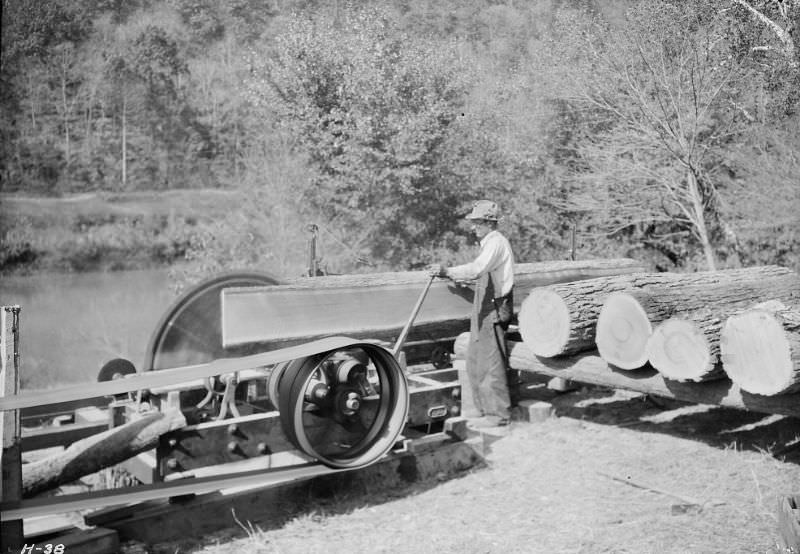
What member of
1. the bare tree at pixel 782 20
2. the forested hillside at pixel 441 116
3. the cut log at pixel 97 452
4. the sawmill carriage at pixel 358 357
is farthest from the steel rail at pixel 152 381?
the forested hillside at pixel 441 116

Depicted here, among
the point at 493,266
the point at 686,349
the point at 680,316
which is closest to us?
the point at 686,349

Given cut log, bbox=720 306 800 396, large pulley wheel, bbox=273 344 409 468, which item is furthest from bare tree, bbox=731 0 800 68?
large pulley wheel, bbox=273 344 409 468

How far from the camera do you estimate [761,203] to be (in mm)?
8656

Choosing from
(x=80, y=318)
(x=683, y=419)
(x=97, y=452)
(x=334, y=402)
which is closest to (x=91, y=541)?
(x=97, y=452)

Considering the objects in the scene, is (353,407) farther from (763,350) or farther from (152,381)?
(763,350)

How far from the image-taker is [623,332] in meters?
5.23

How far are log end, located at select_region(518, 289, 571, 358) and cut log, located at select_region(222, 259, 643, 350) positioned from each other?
97cm

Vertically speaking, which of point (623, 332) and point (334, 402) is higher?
point (623, 332)

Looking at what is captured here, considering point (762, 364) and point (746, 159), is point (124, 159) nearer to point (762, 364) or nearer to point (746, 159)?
point (746, 159)

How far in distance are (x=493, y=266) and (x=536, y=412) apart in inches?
52.0

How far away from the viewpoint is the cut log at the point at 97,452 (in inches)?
145

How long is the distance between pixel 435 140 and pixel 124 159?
6072 millimetres

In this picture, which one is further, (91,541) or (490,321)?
(490,321)

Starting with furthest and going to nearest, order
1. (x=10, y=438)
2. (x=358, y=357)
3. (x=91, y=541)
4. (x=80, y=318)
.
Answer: (x=80, y=318)
(x=358, y=357)
(x=91, y=541)
(x=10, y=438)
